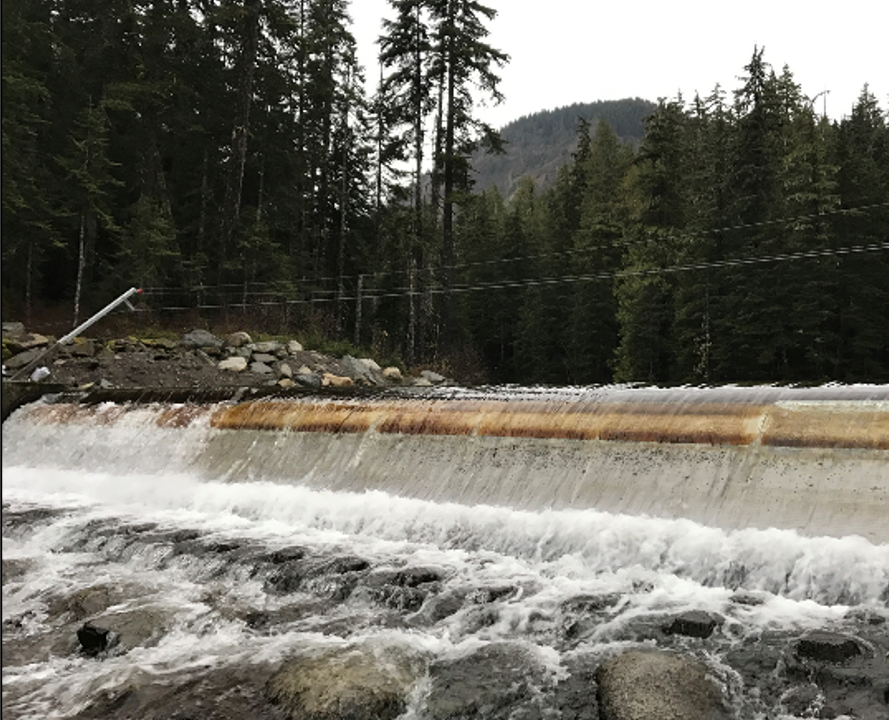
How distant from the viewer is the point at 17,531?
6.43m

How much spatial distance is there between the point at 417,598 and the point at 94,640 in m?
1.97

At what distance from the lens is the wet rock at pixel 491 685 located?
3.24m

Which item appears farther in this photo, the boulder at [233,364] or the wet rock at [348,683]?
the boulder at [233,364]

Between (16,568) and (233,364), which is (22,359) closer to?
(233,364)

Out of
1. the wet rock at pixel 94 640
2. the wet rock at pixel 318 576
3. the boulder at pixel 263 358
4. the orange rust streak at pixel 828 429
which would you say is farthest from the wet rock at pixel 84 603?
the boulder at pixel 263 358

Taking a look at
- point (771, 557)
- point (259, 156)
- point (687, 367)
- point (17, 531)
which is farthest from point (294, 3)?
point (771, 557)

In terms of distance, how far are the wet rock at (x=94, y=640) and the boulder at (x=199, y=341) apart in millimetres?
12739

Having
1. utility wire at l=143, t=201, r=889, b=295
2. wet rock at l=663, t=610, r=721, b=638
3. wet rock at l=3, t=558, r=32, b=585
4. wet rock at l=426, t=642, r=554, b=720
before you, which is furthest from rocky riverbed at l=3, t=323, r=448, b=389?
wet rock at l=663, t=610, r=721, b=638

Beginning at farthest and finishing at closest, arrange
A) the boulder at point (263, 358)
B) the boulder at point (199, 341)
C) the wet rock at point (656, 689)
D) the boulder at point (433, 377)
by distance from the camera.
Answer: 1. the boulder at point (433, 377)
2. the boulder at point (263, 358)
3. the boulder at point (199, 341)
4. the wet rock at point (656, 689)

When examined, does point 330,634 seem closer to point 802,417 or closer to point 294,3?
point 802,417

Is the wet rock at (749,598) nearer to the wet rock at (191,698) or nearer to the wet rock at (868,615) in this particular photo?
the wet rock at (868,615)

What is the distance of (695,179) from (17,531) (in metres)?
31.7

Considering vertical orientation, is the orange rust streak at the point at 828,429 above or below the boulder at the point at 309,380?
above

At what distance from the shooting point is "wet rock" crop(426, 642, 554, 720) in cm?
324
